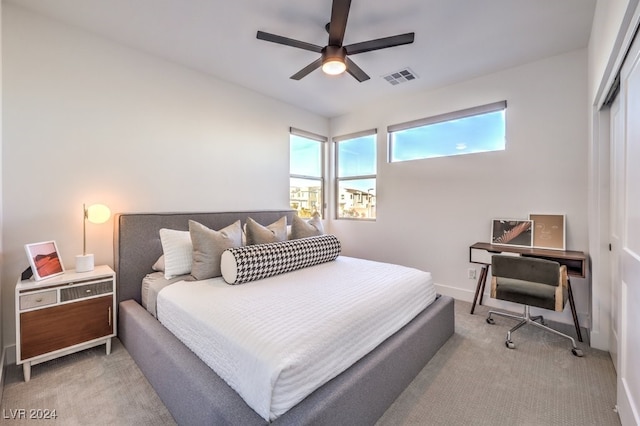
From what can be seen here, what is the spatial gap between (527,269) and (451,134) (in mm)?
1962

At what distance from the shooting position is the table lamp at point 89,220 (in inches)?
88.5

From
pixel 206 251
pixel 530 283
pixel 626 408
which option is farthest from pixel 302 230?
pixel 626 408

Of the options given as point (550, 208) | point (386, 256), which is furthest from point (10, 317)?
point (550, 208)

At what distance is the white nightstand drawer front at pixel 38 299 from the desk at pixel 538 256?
372cm

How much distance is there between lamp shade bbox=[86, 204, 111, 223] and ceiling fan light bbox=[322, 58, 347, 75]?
87.6 inches

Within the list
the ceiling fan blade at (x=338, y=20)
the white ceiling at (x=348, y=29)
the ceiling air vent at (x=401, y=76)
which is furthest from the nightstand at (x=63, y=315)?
the ceiling air vent at (x=401, y=76)

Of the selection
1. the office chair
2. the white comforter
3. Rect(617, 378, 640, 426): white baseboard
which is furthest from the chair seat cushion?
Rect(617, 378, 640, 426): white baseboard

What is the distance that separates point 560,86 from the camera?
2.84 metres

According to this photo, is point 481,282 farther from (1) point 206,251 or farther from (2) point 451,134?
(1) point 206,251

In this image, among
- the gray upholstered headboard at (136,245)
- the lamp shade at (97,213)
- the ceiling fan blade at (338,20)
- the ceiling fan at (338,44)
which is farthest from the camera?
the gray upholstered headboard at (136,245)

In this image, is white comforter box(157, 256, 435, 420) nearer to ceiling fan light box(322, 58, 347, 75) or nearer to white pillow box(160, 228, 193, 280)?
white pillow box(160, 228, 193, 280)

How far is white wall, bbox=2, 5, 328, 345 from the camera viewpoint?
2166mm

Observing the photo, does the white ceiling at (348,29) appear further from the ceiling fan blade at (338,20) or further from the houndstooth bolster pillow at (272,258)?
the houndstooth bolster pillow at (272,258)

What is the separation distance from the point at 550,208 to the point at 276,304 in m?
3.03
